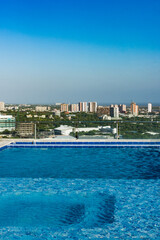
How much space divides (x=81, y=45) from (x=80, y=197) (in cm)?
1937

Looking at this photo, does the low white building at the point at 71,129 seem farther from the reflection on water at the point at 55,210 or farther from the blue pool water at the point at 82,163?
the reflection on water at the point at 55,210

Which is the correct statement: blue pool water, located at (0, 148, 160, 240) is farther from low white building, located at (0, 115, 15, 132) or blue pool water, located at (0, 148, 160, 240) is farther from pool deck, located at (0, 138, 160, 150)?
low white building, located at (0, 115, 15, 132)

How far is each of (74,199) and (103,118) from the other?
6240 mm

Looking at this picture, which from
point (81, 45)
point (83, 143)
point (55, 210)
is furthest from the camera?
point (81, 45)

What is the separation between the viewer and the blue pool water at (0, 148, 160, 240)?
3613 mm

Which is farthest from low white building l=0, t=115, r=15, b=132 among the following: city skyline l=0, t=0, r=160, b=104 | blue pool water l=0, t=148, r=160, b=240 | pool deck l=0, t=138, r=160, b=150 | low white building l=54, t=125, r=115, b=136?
city skyline l=0, t=0, r=160, b=104

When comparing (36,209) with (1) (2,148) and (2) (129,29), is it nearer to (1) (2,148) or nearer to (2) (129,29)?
(1) (2,148)

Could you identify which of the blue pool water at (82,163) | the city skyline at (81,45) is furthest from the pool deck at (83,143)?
the city skyline at (81,45)

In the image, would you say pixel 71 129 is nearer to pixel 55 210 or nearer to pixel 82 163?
pixel 82 163

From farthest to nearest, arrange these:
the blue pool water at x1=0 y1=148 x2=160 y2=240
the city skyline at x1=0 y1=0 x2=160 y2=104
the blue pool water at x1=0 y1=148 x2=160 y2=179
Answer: the city skyline at x1=0 y1=0 x2=160 y2=104 → the blue pool water at x1=0 y1=148 x2=160 y2=179 → the blue pool water at x1=0 y1=148 x2=160 y2=240

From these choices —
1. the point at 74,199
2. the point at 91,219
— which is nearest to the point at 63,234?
the point at 91,219

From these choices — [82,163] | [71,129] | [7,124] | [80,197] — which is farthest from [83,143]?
[80,197]

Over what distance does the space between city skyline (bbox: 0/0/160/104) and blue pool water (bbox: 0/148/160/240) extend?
36.8ft

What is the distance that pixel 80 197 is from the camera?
4.89 meters
